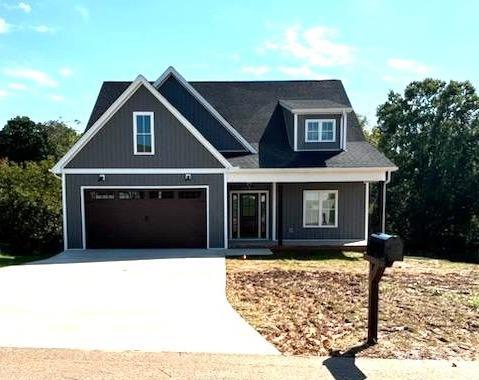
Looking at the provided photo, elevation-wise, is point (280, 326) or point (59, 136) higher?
point (59, 136)

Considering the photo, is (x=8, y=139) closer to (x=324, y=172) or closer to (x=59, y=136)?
(x=59, y=136)

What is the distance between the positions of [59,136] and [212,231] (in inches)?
1518

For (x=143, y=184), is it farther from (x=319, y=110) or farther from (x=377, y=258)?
(x=377, y=258)

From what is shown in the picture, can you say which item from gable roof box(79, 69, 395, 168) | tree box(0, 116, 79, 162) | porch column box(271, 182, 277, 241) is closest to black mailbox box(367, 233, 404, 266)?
gable roof box(79, 69, 395, 168)

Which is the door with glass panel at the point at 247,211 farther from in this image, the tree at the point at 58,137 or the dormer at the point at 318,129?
the tree at the point at 58,137

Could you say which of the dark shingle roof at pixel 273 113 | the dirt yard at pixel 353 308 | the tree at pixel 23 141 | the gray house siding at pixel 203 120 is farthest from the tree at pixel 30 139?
the dirt yard at pixel 353 308

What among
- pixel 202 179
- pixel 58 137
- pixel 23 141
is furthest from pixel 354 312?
pixel 23 141

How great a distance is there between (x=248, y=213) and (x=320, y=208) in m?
2.89

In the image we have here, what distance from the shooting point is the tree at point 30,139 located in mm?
48444

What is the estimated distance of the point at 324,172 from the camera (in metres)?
16.3

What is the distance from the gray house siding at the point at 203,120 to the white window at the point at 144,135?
254 centimetres

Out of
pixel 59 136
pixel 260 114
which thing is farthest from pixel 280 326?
pixel 59 136

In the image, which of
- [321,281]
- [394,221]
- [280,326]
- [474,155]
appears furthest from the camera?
[394,221]

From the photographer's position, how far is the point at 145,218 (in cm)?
1627
